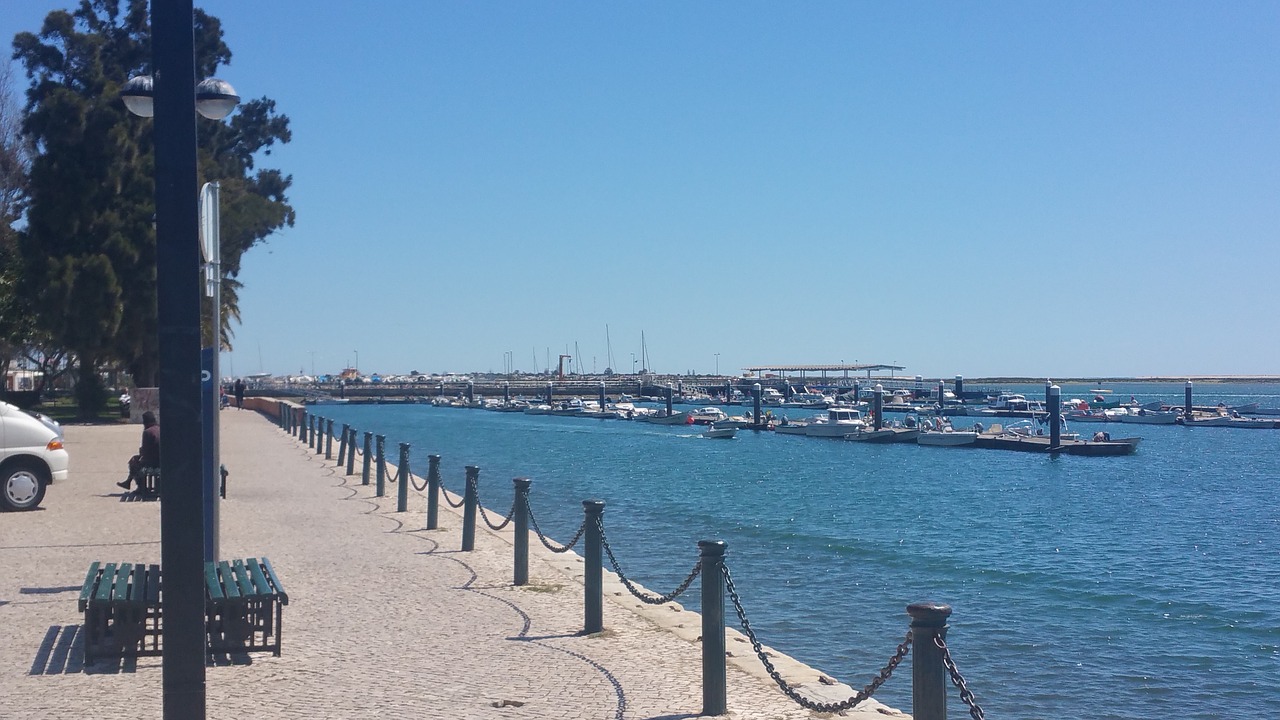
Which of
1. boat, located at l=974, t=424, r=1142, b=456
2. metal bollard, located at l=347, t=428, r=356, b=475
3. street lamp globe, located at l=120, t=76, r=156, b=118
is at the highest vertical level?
street lamp globe, located at l=120, t=76, r=156, b=118

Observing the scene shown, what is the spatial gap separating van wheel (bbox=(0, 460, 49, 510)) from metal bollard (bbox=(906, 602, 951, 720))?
15328 millimetres

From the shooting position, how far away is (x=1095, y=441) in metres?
67.1

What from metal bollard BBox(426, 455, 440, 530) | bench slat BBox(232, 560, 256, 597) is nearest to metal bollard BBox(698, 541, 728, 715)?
bench slat BBox(232, 560, 256, 597)

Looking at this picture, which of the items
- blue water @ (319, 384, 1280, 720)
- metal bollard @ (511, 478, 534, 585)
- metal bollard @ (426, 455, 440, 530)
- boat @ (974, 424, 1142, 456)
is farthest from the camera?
boat @ (974, 424, 1142, 456)

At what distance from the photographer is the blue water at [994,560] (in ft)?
42.8

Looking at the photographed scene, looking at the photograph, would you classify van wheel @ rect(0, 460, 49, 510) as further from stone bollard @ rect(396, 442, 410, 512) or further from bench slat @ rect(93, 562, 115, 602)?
bench slat @ rect(93, 562, 115, 602)

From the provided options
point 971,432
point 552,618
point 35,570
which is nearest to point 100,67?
point 35,570

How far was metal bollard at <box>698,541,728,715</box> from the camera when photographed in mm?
7180

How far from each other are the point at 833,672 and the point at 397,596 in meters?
4.54

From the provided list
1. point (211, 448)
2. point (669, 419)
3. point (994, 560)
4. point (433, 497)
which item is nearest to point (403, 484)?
point (433, 497)

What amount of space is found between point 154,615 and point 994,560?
742 inches

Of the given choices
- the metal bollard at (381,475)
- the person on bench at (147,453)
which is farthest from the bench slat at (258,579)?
the metal bollard at (381,475)

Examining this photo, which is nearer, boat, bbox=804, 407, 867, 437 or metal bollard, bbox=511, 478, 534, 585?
metal bollard, bbox=511, 478, 534, 585

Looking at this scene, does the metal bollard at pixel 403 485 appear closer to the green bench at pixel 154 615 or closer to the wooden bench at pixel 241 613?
the green bench at pixel 154 615
